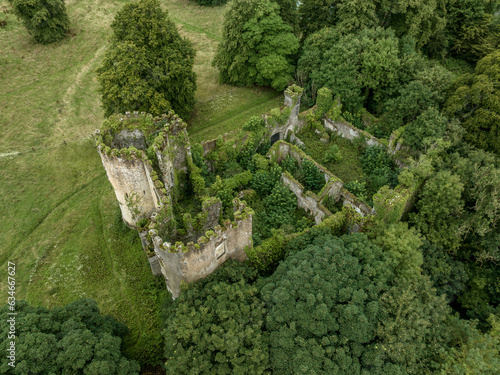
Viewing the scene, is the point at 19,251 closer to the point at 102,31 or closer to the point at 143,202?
the point at 143,202

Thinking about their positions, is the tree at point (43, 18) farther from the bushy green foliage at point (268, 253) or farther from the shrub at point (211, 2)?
the bushy green foliage at point (268, 253)

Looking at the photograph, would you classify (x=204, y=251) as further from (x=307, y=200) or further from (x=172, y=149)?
(x=307, y=200)

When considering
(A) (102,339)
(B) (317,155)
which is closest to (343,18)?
(B) (317,155)

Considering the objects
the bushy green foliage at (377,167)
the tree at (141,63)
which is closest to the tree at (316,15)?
the bushy green foliage at (377,167)

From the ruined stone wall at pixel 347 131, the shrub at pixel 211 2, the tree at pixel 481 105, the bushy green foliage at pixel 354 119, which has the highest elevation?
the shrub at pixel 211 2

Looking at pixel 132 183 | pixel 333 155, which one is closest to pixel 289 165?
pixel 333 155

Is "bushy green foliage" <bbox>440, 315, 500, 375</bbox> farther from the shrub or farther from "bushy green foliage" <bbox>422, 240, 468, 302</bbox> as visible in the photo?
the shrub
